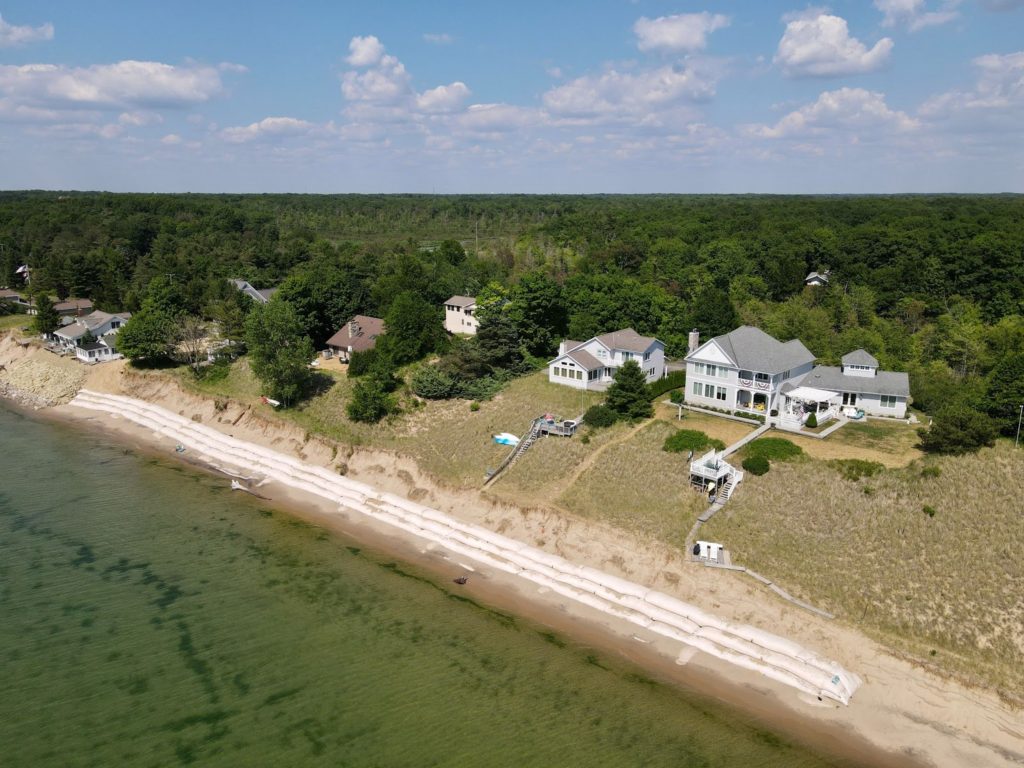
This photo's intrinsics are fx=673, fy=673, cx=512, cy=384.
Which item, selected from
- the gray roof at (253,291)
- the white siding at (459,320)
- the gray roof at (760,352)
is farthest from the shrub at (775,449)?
the gray roof at (253,291)

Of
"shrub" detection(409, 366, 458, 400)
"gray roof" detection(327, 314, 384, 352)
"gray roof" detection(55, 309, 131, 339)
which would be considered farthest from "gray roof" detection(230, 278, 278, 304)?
"shrub" detection(409, 366, 458, 400)

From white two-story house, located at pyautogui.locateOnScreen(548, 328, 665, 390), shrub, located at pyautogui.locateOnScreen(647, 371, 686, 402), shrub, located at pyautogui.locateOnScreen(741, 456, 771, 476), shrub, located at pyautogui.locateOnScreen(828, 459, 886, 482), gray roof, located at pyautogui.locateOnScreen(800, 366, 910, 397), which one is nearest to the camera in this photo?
shrub, located at pyautogui.locateOnScreen(828, 459, 886, 482)

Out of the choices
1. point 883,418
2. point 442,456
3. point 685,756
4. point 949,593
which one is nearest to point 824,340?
point 883,418

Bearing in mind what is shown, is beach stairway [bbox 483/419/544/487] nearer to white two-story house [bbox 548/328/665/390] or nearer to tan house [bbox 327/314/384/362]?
white two-story house [bbox 548/328/665/390]

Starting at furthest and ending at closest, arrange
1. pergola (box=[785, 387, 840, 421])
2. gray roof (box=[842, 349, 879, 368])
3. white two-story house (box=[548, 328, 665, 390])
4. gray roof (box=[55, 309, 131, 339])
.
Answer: gray roof (box=[55, 309, 131, 339])
white two-story house (box=[548, 328, 665, 390])
gray roof (box=[842, 349, 879, 368])
pergola (box=[785, 387, 840, 421])

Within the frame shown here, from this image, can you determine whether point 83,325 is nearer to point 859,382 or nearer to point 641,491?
point 641,491

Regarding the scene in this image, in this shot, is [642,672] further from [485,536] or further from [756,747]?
[485,536]

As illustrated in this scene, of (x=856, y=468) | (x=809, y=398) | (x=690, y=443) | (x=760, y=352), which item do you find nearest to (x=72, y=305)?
(x=690, y=443)
